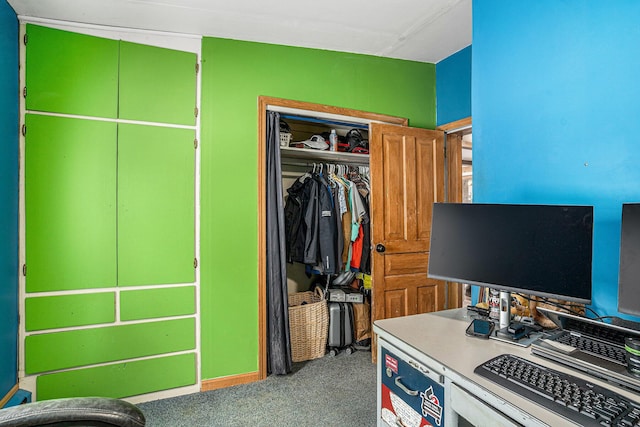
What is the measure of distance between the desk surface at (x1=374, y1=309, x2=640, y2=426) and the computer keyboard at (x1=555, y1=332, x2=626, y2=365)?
139mm

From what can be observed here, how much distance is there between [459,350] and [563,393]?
0.34 m

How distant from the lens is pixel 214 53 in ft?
8.00

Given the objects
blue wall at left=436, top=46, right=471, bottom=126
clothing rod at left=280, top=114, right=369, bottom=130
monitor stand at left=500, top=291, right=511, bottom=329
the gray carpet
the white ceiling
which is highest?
the white ceiling

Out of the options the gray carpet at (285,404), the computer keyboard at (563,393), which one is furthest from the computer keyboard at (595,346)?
the gray carpet at (285,404)

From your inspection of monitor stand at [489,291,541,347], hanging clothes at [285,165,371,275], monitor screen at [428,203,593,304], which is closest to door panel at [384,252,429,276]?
hanging clothes at [285,165,371,275]

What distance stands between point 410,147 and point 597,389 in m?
2.26

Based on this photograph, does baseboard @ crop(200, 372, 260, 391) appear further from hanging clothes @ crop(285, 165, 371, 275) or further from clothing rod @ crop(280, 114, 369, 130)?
clothing rod @ crop(280, 114, 369, 130)

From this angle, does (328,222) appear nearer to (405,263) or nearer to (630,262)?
(405,263)

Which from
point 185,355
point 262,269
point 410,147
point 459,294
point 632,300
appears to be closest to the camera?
point 632,300

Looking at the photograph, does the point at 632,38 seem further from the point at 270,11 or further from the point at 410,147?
the point at 270,11

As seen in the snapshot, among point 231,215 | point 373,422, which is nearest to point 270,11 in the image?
point 231,215

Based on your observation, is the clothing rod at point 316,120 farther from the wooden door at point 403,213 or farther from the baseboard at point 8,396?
the baseboard at point 8,396

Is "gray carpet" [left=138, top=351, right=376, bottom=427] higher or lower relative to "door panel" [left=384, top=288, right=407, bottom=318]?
lower

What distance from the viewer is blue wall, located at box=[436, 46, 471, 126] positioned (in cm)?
275
